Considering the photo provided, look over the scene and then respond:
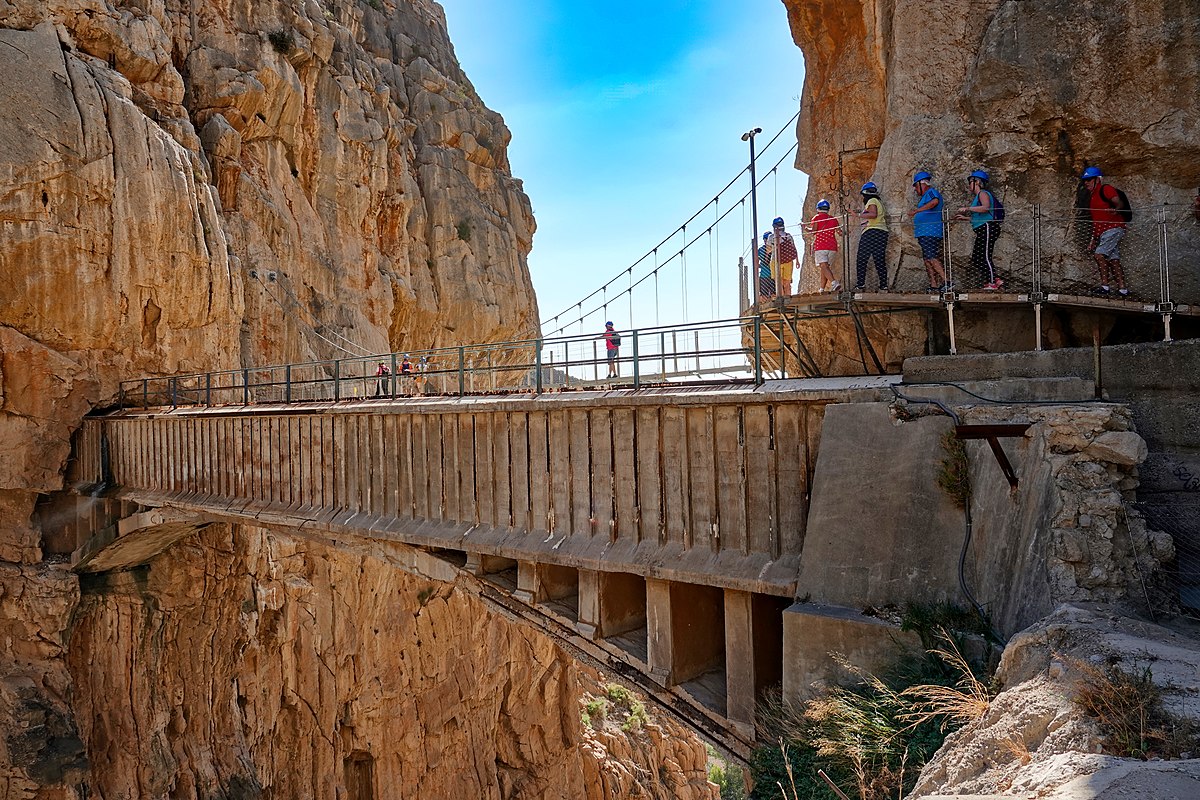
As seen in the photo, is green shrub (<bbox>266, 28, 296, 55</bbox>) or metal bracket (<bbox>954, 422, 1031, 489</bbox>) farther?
green shrub (<bbox>266, 28, 296, 55</bbox>)

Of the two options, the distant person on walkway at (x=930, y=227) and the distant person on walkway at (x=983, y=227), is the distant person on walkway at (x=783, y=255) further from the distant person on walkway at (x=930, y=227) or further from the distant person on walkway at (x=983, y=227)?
the distant person on walkway at (x=983, y=227)

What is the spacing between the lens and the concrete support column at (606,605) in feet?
28.8

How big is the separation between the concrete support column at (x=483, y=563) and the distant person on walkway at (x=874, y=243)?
225 inches

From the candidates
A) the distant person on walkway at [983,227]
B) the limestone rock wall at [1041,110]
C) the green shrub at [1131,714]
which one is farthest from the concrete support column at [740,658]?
the distant person on walkway at [983,227]

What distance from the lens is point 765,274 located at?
1031cm

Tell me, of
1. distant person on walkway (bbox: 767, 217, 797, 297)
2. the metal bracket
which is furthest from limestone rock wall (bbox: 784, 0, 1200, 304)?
the metal bracket

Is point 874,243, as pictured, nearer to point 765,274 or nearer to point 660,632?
point 765,274

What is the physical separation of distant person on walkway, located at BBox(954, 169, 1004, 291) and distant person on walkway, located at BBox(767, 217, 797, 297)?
198 cm

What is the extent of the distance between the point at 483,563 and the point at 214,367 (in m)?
13.6

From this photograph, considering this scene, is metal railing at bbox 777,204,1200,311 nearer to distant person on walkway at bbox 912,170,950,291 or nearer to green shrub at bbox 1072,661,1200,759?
distant person on walkway at bbox 912,170,950,291

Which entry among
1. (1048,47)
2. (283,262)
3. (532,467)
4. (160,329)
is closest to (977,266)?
(1048,47)

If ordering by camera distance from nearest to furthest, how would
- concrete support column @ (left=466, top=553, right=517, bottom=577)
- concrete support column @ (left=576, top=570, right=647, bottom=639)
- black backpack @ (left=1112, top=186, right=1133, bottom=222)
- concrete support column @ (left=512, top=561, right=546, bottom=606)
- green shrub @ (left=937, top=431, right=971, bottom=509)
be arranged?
green shrub @ (left=937, top=431, right=971, bottom=509)
black backpack @ (left=1112, top=186, right=1133, bottom=222)
concrete support column @ (left=576, top=570, right=647, bottom=639)
concrete support column @ (left=512, top=561, right=546, bottom=606)
concrete support column @ (left=466, top=553, right=517, bottom=577)

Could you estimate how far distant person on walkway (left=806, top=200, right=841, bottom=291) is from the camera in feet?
29.4

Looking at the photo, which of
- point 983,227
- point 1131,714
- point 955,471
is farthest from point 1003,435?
point 983,227
